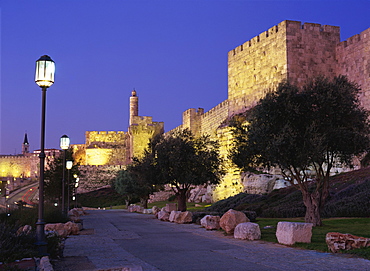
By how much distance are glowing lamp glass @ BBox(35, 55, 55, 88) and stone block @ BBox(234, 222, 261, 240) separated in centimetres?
599

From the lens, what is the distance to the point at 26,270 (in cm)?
636

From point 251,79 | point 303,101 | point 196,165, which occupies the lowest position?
point 196,165

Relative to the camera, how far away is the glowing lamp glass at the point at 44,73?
9.48 metres

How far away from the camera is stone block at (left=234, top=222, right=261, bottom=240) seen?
11.3 metres

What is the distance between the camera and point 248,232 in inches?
447

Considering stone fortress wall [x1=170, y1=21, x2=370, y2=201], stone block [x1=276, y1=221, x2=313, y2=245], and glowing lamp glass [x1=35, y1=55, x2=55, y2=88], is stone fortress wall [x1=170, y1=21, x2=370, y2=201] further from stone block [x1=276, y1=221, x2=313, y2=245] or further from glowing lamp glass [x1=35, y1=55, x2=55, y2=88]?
glowing lamp glass [x1=35, y1=55, x2=55, y2=88]

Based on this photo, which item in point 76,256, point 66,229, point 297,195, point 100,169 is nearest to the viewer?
point 76,256

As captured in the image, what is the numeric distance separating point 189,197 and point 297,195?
2414 centimetres

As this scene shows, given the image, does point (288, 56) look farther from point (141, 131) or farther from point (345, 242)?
point (141, 131)

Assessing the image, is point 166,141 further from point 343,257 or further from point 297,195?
point 343,257

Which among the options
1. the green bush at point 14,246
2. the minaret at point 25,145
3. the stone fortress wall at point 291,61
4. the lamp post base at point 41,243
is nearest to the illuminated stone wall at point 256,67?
the stone fortress wall at point 291,61

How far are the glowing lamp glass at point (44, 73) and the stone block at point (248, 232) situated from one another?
19.6ft

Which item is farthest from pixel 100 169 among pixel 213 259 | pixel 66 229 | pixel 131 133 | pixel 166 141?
pixel 213 259

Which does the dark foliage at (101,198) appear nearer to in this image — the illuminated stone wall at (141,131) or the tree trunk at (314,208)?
the illuminated stone wall at (141,131)
